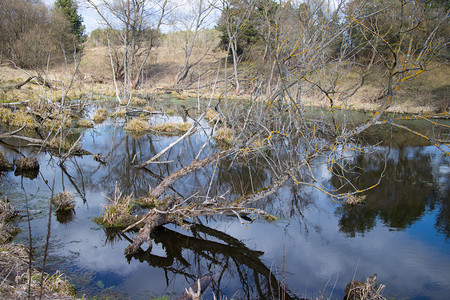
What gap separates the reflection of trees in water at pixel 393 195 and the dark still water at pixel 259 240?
0.03 metres

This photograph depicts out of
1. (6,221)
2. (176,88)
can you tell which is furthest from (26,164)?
(176,88)

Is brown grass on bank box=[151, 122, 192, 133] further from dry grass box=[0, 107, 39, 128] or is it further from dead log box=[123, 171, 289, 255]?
dead log box=[123, 171, 289, 255]

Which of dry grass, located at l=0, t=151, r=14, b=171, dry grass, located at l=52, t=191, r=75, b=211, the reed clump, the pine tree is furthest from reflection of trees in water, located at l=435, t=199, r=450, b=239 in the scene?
the pine tree

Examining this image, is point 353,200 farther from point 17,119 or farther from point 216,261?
point 17,119

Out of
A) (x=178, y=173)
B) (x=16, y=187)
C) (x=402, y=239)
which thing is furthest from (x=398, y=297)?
(x=16, y=187)

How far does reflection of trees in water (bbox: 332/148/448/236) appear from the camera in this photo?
7.62 m

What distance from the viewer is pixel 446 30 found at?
2142 centimetres

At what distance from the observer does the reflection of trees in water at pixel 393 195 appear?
7.62 meters

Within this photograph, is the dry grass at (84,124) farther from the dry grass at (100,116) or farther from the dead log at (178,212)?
the dead log at (178,212)

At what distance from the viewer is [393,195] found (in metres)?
8.96

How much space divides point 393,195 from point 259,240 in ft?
14.9

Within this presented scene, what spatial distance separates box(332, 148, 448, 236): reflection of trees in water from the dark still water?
0.03 m

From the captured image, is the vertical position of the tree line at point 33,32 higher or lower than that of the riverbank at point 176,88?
Result: higher

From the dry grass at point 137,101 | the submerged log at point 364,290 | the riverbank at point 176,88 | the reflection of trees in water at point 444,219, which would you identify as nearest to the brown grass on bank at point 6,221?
the submerged log at point 364,290
